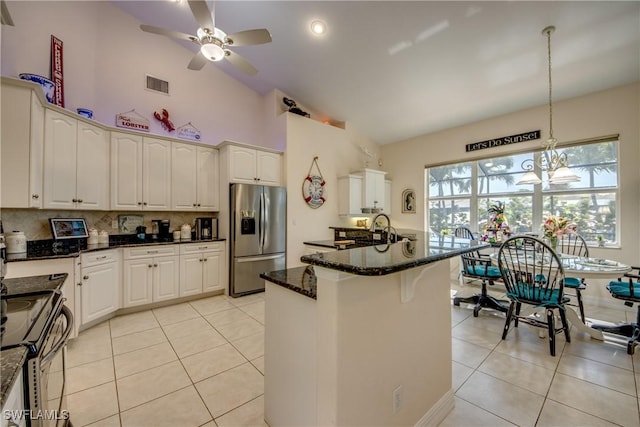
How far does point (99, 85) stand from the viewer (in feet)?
11.4

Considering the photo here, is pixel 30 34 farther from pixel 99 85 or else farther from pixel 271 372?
pixel 271 372

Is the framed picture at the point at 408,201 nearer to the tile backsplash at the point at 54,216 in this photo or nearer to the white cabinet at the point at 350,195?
the white cabinet at the point at 350,195

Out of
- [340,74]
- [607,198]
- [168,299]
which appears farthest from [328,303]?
[607,198]

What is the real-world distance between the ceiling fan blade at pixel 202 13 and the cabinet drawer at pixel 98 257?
2603 millimetres

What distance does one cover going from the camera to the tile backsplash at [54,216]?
2.72 metres

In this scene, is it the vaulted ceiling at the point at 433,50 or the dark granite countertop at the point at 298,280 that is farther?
the vaulted ceiling at the point at 433,50

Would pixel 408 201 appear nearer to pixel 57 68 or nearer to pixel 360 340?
pixel 360 340

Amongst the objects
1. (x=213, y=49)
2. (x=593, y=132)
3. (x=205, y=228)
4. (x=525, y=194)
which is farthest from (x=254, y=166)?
(x=593, y=132)

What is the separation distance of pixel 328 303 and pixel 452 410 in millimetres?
1364

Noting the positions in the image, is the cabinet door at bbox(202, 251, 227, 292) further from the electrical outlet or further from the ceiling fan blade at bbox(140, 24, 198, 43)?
the electrical outlet

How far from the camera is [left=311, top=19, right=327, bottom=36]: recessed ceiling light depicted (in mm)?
3223

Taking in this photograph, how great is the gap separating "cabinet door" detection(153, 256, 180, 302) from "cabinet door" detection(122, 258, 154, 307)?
2.2 inches

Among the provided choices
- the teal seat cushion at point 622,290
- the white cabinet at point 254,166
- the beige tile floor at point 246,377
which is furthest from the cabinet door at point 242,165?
the teal seat cushion at point 622,290

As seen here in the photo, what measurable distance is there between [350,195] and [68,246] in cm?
418
